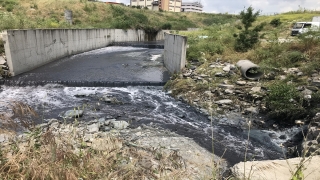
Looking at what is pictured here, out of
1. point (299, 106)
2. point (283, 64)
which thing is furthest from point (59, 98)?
point (283, 64)

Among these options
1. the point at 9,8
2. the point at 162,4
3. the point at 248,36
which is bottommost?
the point at 248,36

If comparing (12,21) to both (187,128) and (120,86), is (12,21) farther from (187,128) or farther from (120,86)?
(187,128)

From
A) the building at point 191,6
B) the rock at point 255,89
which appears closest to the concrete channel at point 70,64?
the rock at point 255,89

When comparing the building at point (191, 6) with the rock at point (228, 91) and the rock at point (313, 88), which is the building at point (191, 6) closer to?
the rock at point (228, 91)

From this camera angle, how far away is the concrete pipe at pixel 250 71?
780 centimetres

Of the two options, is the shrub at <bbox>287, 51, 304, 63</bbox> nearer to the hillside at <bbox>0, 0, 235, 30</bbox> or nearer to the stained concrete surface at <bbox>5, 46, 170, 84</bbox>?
the stained concrete surface at <bbox>5, 46, 170, 84</bbox>

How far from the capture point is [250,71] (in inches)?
313

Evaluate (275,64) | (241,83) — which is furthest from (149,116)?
(275,64)

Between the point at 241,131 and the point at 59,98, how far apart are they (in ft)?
20.4

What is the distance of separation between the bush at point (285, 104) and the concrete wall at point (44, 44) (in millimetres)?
10348

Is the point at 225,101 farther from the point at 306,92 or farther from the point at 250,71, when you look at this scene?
the point at 306,92

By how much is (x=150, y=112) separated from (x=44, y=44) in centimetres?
864

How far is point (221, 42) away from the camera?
11.9 m

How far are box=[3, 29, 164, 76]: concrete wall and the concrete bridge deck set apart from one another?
1.36ft
